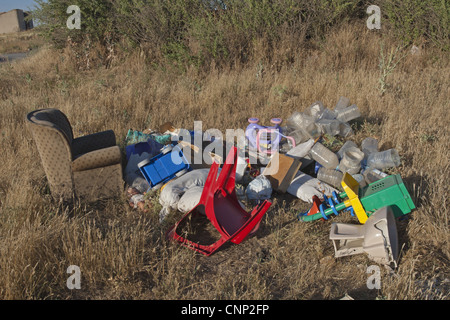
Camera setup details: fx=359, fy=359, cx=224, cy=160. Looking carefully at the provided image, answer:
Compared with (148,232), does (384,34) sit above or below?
above

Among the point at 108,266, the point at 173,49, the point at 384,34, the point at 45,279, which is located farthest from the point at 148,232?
the point at 384,34

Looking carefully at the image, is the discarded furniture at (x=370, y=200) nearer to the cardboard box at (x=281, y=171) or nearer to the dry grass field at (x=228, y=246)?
the dry grass field at (x=228, y=246)

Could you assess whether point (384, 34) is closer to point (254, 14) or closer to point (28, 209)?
point (254, 14)

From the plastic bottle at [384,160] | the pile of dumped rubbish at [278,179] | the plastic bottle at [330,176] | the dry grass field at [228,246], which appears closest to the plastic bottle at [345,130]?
the pile of dumped rubbish at [278,179]

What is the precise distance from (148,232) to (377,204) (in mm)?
2089

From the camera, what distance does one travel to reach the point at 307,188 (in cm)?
397

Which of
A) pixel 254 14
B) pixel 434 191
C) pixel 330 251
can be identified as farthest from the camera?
pixel 254 14

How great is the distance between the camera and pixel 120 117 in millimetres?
5816

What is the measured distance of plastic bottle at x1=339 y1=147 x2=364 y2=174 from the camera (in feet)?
13.6

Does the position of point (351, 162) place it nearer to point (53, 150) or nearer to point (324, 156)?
point (324, 156)

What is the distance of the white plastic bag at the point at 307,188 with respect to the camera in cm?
Answer: 392

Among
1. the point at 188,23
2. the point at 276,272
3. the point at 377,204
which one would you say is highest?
the point at 188,23

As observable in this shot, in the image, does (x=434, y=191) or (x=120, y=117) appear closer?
(x=434, y=191)

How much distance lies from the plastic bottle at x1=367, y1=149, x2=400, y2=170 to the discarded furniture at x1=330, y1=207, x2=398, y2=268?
1242 millimetres
